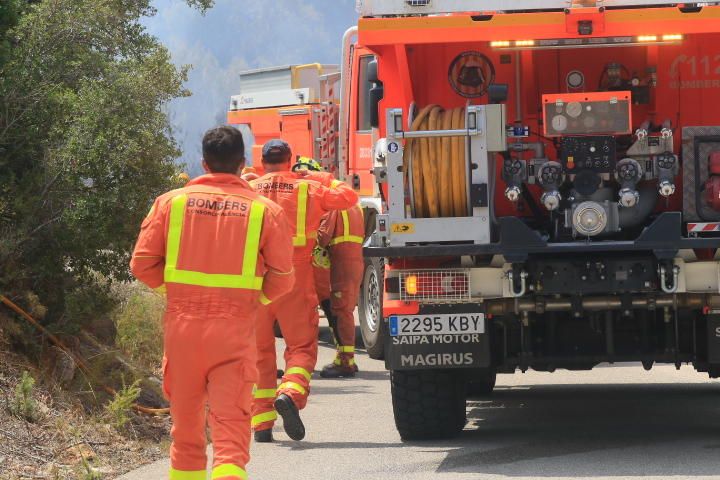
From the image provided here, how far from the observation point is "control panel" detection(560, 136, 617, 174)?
8414 millimetres

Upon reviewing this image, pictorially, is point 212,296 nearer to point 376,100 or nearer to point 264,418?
point 264,418

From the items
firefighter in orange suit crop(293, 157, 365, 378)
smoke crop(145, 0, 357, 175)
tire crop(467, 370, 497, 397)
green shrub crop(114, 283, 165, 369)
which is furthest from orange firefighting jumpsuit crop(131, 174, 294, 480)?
smoke crop(145, 0, 357, 175)

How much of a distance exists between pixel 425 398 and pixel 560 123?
1761mm

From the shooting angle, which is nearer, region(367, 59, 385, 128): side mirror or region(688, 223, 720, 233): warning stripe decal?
region(688, 223, 720, 233): warning stripe decal

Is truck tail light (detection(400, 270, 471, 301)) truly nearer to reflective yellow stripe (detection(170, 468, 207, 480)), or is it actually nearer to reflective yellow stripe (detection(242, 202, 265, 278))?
reflective yellow stripe (detection(242, 202, 265, 278))

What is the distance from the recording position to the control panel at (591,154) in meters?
8.41

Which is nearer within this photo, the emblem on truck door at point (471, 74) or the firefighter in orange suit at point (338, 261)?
the emblem on truck door at point (471, 74)

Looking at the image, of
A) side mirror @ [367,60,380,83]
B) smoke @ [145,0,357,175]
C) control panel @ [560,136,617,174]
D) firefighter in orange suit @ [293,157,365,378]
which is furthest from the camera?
smoke @ [145,0,357,175]

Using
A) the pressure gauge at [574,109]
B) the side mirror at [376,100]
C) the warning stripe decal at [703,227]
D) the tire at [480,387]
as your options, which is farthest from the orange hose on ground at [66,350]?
the warning stripe decal at [703,227]

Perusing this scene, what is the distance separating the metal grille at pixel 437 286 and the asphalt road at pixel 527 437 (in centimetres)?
87

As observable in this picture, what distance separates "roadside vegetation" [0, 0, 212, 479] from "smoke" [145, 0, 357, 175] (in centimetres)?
4129

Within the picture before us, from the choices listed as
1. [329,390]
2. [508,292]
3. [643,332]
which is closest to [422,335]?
[508,292]

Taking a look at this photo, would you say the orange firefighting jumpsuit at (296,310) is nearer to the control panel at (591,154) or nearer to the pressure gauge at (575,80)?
the control panel at (591,154)

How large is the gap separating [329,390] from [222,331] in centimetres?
556
